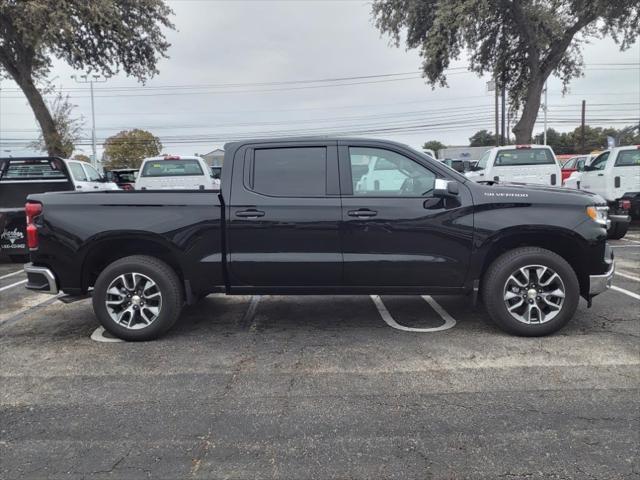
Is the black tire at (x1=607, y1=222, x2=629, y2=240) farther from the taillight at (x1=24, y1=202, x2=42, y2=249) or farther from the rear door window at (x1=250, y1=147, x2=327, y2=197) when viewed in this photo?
the taillight at (x1=24, y1=202, x2=42, y2=249)

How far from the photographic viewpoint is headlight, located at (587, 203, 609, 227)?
4906 mm

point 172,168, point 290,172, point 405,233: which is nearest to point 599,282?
point 405,233

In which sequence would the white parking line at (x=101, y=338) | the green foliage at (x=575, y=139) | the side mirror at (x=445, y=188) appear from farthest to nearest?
the green foliage at (x=575, y=139), the white parking line at (x=101, y=338), the side mirror at (x=445, y=188)

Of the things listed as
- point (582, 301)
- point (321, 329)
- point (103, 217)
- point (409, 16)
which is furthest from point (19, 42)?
point (582, 301)

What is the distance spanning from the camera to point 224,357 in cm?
466

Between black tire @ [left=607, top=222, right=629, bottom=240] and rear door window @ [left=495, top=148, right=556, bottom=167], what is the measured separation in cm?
226

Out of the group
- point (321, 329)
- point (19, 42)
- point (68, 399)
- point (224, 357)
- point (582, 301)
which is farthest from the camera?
point (19, 42)

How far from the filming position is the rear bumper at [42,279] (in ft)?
16.6

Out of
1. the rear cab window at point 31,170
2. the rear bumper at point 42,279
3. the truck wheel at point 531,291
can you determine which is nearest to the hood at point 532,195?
the truck wheel at point 531,291

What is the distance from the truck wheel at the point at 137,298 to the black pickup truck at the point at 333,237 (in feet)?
0.04

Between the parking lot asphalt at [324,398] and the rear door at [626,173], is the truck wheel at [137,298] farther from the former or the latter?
the rear door at [626,173]

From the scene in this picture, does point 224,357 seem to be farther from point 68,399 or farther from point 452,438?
point 452,438

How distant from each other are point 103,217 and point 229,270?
1.27 m

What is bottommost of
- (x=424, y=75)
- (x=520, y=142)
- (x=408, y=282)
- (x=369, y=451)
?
(x=369, y=451)
